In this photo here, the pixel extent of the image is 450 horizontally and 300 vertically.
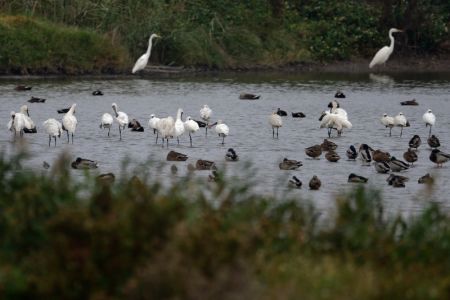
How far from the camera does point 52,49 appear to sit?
35.9 metres

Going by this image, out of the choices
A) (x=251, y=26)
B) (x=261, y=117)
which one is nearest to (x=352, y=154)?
A: (x=261, y=117)

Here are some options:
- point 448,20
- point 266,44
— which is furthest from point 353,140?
point 448,20

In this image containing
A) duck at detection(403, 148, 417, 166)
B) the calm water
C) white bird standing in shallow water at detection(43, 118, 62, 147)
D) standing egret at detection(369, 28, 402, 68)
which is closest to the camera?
the calm water

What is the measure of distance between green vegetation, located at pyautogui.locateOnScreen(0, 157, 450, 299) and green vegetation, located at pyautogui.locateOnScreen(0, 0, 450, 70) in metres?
27.1

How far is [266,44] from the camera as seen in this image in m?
40.4

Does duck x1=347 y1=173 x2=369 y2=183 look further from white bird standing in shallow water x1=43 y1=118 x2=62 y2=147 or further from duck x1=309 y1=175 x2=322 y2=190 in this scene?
white bird standing in shallow water x1=43 y1=118 x2=62 y2=147

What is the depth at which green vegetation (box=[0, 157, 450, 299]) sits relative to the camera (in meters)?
7.11

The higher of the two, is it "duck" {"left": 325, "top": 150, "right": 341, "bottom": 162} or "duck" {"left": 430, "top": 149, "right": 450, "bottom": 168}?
"duck" {"left": 430, "top": 149, "right": 450, "bottom": 168}

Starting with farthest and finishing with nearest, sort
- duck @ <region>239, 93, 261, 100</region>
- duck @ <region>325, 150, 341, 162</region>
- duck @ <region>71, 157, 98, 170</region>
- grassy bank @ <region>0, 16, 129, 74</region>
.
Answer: grassy bank @ <region>0, 16, 129, 74</region> < duck @ <region>239, 93, 261, 100</region> < duck @ <region>325, 150, 341, 162</region> < duck @ <region>71, 157, 98, 170</region>

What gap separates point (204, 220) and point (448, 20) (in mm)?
37389

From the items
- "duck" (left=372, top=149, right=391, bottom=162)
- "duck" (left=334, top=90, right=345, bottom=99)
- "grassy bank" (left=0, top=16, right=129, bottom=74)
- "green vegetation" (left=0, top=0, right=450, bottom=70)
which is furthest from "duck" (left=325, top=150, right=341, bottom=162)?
"green vegetation" (left=0, top=0, right=450, bottom=70)

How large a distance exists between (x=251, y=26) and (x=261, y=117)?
42.7 feet

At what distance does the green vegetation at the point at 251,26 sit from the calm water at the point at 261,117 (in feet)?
5.17

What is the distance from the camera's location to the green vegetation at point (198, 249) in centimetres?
711
